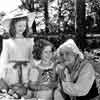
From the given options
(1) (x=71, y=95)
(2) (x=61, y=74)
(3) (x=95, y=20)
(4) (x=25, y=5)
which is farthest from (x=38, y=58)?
(3) (x=95, y=20)

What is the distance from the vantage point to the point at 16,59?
2.14 m

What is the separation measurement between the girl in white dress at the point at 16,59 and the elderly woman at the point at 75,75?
0.32 metres

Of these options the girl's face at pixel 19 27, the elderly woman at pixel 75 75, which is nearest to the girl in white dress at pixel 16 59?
the girl's face at pixel 19 27

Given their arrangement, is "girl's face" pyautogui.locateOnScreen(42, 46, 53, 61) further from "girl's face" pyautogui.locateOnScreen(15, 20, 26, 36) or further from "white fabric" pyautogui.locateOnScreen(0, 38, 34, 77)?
"girl's face" pyautogui.locateOnScreen(15, 20, 26, 36)

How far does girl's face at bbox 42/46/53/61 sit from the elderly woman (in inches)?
4.2

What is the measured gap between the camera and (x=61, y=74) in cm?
193

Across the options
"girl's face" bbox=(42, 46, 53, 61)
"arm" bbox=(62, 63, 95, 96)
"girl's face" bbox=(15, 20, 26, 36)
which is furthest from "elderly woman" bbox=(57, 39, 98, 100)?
"girl's face" bbox=(15, 20, 26, 36)

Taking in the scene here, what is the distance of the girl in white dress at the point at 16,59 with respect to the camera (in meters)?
2.13

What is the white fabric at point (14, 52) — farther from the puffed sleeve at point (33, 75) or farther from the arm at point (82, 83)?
the arm at point (82, 83)

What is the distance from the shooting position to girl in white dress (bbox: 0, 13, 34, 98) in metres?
2.13

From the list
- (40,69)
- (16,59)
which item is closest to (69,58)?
(40,69)

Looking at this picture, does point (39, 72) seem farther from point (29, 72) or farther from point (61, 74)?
point (61, 74)

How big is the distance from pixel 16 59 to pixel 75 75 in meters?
0.55

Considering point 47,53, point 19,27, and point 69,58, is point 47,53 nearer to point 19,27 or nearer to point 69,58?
point 69,58
